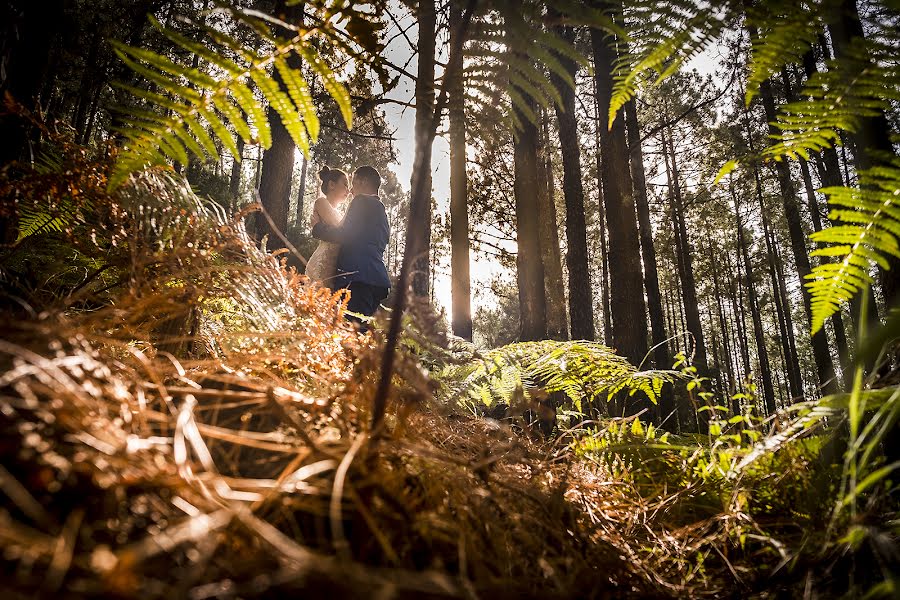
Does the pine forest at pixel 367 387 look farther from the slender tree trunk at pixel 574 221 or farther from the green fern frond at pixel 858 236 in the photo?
the slender tree trunk at pixel 574 221

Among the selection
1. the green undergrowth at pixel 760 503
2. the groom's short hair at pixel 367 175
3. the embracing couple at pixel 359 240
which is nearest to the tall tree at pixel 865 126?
the green undergrowth at pixel 760 503

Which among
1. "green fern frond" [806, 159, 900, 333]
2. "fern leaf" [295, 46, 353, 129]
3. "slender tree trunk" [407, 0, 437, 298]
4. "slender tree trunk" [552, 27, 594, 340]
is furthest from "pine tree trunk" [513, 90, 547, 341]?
"fern leaf" [295, 46, 353, 129]

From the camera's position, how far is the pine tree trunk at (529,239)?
5.36 m

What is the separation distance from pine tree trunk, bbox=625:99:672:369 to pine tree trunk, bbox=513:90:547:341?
13.7 ft

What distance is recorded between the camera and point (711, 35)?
3.45ft

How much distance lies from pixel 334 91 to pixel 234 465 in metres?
0.81

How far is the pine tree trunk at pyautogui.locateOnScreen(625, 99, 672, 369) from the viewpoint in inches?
343

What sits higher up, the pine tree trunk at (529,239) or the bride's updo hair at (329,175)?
the bride's updo hair at (329,175)

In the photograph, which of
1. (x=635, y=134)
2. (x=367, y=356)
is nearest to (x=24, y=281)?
(x=367, y=356)

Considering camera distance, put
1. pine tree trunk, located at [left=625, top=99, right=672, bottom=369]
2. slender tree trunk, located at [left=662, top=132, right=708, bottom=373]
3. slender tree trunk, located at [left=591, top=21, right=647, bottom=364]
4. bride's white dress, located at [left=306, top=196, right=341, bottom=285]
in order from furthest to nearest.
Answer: slender tree trunk, located at [left=662, top=132, right=708, bottom=373] < pine tree trunk, located at [left=625, top=99, right=672, bottom=369] < slender tree trunk, located at [left=591, top=21, right=647, bottom=364] < bride's white dress, located at [left=306, top=196, right=341, bottom=285]

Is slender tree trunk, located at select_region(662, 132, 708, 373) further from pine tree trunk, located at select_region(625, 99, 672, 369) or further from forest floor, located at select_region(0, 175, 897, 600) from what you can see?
forest floor, located at select_region(0, 175, 897, 600)

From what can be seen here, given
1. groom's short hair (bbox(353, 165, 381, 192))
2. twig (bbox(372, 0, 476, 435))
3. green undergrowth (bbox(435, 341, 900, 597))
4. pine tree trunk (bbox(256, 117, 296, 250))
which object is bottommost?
green undergrowth (bbox(435, 341, 900, 597))

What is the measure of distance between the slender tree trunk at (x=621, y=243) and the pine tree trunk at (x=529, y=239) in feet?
4.44

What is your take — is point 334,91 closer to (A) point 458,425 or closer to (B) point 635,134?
(A) point 458,425
